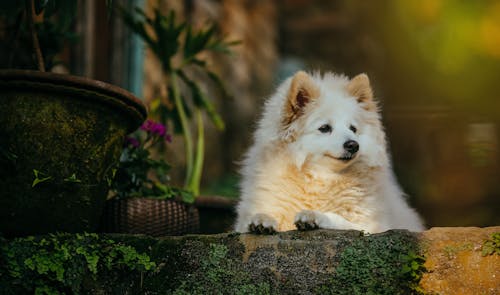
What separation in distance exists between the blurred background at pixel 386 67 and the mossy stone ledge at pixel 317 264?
16.5 inches

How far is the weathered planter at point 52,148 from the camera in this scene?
299 centimetres

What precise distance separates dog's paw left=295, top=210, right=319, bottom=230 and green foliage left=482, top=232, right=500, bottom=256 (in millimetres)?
788

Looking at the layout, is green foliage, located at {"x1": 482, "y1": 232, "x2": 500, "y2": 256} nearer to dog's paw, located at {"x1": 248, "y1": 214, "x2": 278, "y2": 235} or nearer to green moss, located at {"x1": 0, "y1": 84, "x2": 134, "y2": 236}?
dog's paw, located at {"x1": 248, "y1": 214, "x2": 278, "y2": 235}

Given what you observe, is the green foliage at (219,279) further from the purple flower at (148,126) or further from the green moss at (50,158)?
the purple flower at (148,126)

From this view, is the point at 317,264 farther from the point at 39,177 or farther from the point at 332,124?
the point at 39,177

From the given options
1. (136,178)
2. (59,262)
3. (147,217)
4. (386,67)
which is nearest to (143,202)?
(147,217)

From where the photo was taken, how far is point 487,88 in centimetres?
175

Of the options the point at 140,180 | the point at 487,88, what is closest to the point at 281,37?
the point at 140,180

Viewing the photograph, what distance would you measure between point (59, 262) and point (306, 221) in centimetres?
116

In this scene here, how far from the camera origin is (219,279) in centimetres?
279

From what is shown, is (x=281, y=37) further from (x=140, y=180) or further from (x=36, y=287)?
(x=36, y=287)

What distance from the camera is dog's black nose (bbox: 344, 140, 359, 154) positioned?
342 centimetres

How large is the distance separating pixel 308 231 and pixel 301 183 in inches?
25.5

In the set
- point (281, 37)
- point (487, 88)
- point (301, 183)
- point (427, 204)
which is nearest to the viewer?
point (487, 88)
